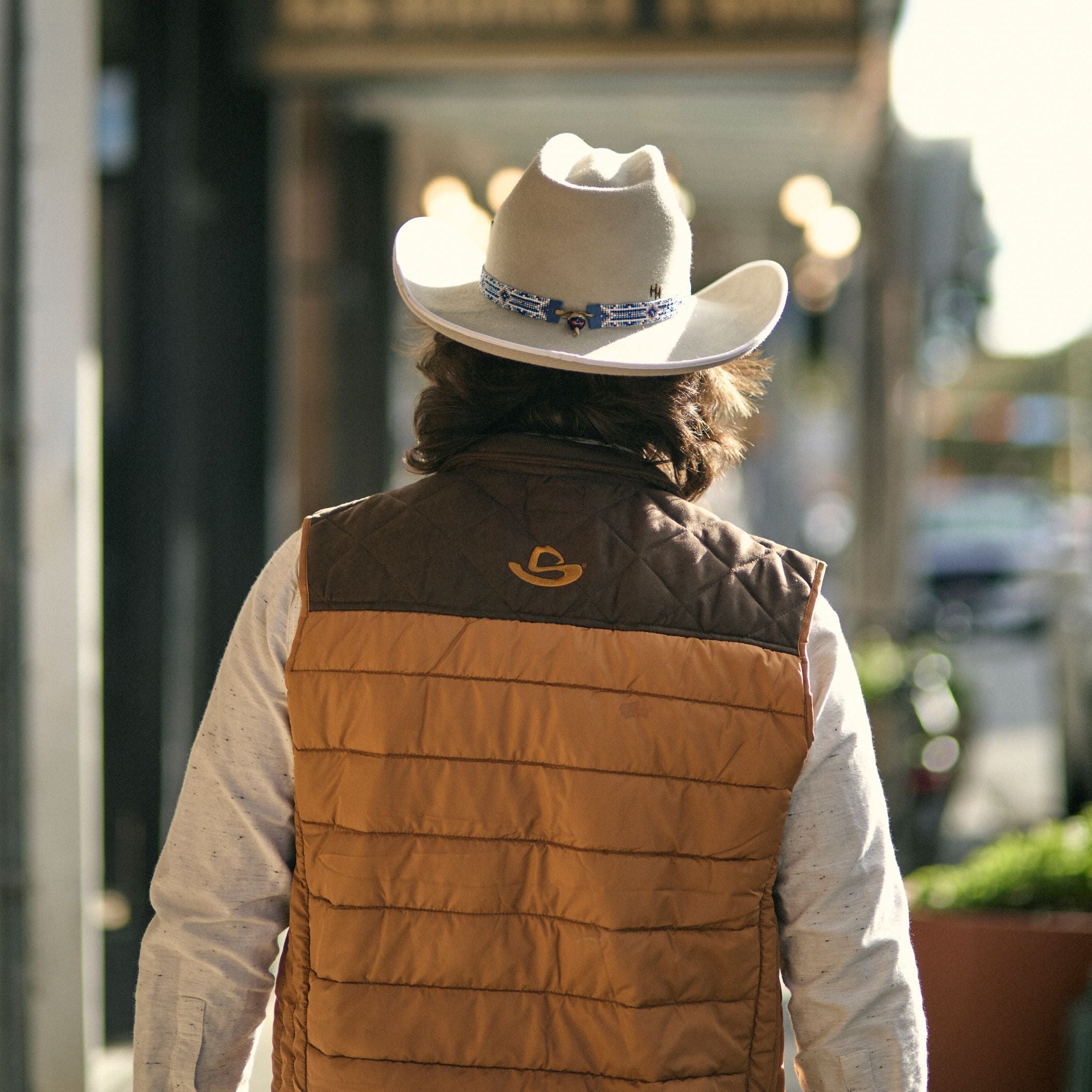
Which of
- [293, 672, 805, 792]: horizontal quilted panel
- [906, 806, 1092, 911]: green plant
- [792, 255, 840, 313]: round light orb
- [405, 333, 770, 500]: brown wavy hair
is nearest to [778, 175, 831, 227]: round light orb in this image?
[792, 255, 840, 313]: round light orb

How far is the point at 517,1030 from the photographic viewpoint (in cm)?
137

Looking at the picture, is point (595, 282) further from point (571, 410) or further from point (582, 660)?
point (582, 660)

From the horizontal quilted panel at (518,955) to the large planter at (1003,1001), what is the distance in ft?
5.18

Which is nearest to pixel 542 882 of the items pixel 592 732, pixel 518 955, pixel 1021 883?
pixel 518 955

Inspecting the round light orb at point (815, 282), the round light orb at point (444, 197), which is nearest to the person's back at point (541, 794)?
the round light orb at point (444, 197)

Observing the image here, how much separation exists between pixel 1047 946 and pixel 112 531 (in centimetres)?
320

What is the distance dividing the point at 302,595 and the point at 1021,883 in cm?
223

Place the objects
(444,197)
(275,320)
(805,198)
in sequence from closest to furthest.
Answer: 1. (275,320)
2. (444,197)
3. (805,198)

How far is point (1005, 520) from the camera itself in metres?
21.0

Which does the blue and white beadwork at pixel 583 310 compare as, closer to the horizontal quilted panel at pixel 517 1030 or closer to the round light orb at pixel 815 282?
the horizontal quilted panel at pixel 517 1030

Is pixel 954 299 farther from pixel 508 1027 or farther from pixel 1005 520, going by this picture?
pixel 1005 520

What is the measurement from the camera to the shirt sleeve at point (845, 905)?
4.59 feet

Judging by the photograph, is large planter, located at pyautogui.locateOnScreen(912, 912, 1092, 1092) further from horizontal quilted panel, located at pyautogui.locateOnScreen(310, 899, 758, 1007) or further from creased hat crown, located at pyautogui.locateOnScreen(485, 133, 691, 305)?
creased hat crown, located at pyautogui.locateOnScreen(485, 133, 691, 305)

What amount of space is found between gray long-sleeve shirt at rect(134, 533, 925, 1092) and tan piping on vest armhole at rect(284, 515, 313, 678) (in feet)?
0.08
